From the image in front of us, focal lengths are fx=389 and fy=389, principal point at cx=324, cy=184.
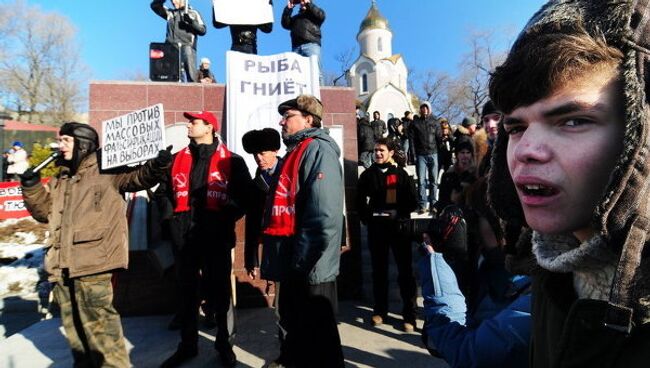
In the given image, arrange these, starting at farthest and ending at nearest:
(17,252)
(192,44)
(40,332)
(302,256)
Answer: (17,252) < (192,44) < (40,332) < (302,256)

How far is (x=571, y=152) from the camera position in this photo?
0.64 metres

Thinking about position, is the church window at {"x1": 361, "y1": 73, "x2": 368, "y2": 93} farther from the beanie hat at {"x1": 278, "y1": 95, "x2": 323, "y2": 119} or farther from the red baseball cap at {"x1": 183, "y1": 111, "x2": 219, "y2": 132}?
the beanie hat at {"x1": 278, "y1": 95, "x2": 323, "y2": 119}

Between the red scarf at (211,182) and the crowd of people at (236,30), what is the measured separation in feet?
10.6

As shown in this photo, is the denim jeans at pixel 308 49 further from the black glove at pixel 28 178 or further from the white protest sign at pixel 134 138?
the black glove at pixel 28 178

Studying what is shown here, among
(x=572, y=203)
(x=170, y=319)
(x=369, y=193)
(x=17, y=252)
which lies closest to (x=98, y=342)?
(x=170, y=319)

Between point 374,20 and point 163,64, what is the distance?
4679cm

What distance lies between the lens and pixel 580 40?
65 cm

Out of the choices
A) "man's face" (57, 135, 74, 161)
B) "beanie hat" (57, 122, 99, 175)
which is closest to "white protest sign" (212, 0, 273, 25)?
"beanie hat" (57, 122, 99, 175)

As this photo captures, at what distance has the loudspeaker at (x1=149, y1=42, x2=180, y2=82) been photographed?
5469mm

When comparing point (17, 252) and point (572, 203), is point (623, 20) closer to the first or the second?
point (572, 203)

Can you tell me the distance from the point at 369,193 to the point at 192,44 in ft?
14.7

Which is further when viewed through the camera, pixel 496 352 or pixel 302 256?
pixel 302 256

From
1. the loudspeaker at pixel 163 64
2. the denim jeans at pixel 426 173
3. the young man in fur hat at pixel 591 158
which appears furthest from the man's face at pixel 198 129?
the denim jeans at pixel 426 173

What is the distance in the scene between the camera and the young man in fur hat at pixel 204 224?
3.33 m
